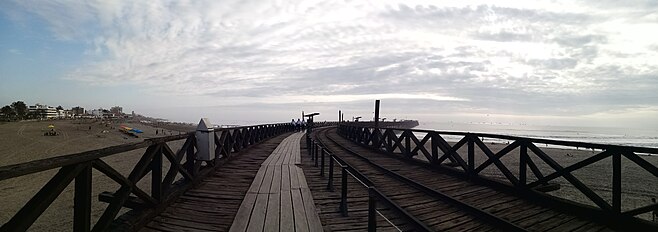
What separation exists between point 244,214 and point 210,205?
86 centimetres

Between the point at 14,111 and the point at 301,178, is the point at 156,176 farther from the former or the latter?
the point at 14,111

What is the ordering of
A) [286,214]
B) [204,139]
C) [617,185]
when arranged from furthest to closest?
[204,139] < [286,214] < [617,185]

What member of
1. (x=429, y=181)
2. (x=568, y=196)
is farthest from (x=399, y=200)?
(x=568, y=196)

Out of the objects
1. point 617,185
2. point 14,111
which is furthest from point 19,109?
point 617,185

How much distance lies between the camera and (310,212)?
15.4 feet

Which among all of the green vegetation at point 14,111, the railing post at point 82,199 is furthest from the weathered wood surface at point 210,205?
the green vegetation at point 14,111

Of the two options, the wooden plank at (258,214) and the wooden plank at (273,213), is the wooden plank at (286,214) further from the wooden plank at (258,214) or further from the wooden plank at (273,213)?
the wooden plank at (258,214)

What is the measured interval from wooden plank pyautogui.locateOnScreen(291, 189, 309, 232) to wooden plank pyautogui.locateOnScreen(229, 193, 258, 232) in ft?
2.32

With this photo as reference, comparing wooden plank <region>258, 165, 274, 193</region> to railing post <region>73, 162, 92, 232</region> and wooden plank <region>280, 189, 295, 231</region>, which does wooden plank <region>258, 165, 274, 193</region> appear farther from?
railing post <region>73, 162, 92, 232</region>

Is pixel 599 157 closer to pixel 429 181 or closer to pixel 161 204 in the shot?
pixel 429 181

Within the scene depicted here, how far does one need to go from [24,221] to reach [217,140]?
5.92 metres

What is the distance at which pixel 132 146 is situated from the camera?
13.1ft

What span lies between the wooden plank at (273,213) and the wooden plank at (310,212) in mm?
452

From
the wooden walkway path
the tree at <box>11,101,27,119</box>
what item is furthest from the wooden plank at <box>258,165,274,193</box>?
the tree at <box>11,101,27,119</box>
